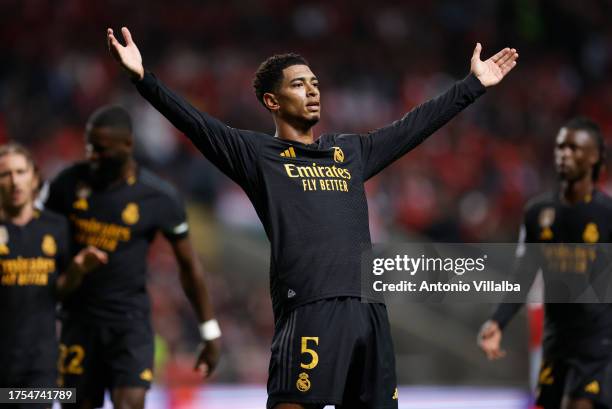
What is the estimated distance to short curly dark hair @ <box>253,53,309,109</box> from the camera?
15.1ft

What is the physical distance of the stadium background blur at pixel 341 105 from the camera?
40.0 feet

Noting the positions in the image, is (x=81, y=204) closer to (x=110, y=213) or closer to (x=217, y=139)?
(x=110, y=213)

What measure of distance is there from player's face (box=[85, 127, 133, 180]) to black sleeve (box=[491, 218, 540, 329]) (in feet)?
7.97

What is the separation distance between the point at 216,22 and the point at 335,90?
214 cm

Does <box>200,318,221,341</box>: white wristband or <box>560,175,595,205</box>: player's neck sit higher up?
<box>560,175,595,205</box>: player's neck

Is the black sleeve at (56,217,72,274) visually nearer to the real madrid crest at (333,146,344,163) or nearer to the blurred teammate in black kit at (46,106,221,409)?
the blurred teammate in black kit at (46,106,221,409)

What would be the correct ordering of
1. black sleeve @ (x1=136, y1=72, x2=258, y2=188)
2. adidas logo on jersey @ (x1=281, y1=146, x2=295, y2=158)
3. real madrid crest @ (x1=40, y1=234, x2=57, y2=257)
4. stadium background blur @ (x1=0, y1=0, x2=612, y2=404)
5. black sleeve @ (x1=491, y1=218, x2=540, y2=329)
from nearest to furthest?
black sleeve @ (x1=136, y1=72, x2=258, y2=188), adidas logo on jersey @ (x1=281, y1=146, x2=295, y2=158), real madrid crest @ (x1=40, y1=234, x2=57, y2=257), black sleeve @ (x1=491, y1=218, x2=540, y2=329), stadium background blur @ (x1=0, y1=0, x2=612, y2=404)

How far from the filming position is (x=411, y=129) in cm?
469

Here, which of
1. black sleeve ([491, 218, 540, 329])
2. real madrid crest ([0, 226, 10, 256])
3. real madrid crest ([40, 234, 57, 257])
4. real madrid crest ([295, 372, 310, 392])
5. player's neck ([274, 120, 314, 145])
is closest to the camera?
real madrid crest ([295, 372, 310, 392])

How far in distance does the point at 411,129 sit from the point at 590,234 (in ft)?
6.11

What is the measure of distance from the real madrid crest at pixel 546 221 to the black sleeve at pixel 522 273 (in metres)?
0.10

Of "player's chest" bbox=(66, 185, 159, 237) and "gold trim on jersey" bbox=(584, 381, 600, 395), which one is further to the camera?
"player's chest" bbox=(66, 185, 159, 237)

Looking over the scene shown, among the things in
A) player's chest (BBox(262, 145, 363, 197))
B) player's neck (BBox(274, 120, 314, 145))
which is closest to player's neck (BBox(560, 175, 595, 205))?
player's chest (BBox(262, 145, 363, 197))

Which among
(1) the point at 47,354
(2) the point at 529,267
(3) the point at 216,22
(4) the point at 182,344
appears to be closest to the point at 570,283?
(2) the point at 529,267
